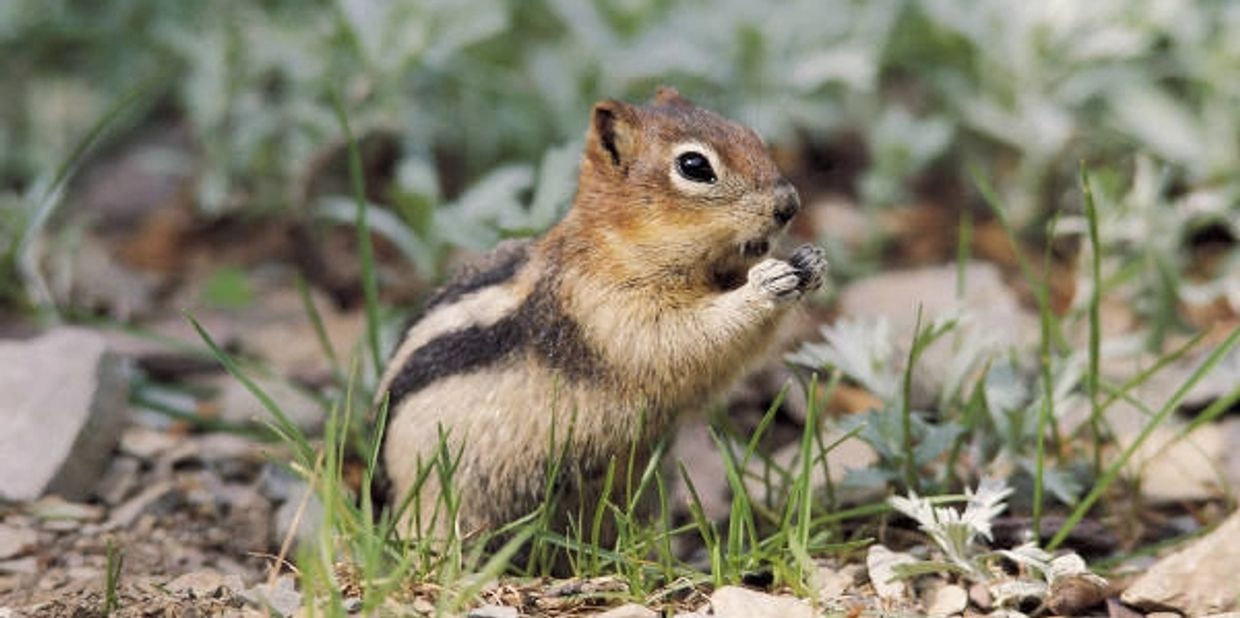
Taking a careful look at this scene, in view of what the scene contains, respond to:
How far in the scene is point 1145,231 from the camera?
4375 mm

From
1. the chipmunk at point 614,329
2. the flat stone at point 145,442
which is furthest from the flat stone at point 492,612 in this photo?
the flat stone at point 145,442

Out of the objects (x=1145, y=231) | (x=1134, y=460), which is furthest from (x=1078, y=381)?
(x=1145, y=231)

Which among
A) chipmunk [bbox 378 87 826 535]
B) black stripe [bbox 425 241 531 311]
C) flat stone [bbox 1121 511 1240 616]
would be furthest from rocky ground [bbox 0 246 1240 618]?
black stripe [bbox 425 241 531 311]

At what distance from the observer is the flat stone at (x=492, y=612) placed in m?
2.70

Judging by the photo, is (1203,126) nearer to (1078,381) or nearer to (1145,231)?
(1145,231)

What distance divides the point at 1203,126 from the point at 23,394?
12.0ft

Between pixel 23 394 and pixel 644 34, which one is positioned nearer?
pixel 23 394

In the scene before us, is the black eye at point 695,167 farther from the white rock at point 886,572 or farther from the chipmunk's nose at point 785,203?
the white rock at point 886,572

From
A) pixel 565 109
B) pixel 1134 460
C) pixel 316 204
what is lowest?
pixel 1134 460

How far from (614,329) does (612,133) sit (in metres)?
0.45

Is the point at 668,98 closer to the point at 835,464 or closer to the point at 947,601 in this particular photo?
the point at 835,464

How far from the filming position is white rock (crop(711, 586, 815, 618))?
2727mm

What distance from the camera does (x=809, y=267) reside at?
123 inches

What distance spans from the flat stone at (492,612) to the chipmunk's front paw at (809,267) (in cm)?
91
